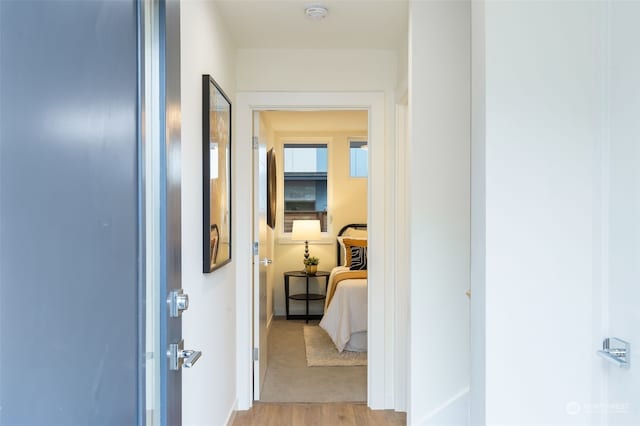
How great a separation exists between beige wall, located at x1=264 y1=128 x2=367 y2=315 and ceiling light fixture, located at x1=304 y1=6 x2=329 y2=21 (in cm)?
342

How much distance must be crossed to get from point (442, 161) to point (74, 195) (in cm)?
197

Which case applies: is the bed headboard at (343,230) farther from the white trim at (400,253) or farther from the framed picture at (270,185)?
the white trim at (400,253)

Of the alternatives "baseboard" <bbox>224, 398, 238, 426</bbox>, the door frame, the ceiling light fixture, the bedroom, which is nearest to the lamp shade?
the bedroom

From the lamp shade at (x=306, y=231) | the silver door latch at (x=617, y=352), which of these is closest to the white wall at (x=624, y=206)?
the silver door latch at (x=617, y=352)

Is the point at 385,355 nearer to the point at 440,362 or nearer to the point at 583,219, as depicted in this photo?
the point at 440,362

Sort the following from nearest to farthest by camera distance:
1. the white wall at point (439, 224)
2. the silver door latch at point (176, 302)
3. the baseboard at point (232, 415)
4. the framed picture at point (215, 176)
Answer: the silver door latch at point (176, 302), the framed picture at point (215, 176), the white wall at point (439, 224), the baseboard at point (232, 415)

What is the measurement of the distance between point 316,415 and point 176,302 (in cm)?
223

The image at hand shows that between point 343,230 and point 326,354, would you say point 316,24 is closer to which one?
point 326,354

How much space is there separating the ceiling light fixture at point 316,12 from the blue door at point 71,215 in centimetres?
172

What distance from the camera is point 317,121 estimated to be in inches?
221

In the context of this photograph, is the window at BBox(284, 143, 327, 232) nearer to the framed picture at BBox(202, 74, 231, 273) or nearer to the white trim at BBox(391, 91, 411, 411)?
the white trim at BBox(391, 91, 411, 411)

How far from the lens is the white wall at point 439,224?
7.87 ft

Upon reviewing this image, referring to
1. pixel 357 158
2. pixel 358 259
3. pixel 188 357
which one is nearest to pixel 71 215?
pixel 188 357

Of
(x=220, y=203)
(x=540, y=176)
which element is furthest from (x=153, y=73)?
(x=220, y=203)
